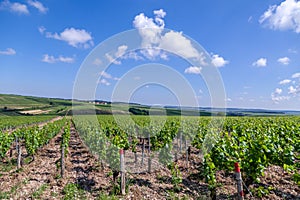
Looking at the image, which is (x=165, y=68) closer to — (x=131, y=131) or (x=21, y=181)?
(x=131, y=131)

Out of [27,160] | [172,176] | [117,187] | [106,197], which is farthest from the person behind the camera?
[27,160]

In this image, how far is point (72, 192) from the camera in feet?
24.5

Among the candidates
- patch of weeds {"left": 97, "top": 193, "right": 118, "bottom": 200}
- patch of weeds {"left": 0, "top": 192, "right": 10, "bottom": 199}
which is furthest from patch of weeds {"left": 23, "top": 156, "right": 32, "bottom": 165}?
patch of weeds {"left": 97, "top": 193, "right": 118, "bottom": 200}

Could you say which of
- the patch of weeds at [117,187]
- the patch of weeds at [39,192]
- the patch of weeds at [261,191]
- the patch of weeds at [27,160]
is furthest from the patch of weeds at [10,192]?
the patch of weeds at [261,191]

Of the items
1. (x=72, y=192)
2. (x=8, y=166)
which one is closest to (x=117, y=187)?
(x=72, y=192)

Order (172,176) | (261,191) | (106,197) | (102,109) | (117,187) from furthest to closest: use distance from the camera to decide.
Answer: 1. (102,109)
2. (172,176)
3. (117,187)
4. (106,197)
5. (261,191)

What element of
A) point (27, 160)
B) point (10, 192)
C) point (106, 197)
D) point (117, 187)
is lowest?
point (27, 160)

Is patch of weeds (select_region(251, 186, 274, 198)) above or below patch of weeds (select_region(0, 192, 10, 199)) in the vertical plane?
above

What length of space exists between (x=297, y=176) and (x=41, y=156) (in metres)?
13.2

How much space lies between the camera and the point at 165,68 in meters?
14.2

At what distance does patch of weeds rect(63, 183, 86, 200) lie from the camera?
7126 mm

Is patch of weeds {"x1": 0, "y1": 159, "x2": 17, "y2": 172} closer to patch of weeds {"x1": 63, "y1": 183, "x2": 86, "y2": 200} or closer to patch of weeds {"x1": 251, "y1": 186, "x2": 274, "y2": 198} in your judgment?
patch of weeds {"x1": 63, "y1": 183, "x2": 86, "y2": 200}

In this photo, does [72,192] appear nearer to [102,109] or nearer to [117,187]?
[117,187]

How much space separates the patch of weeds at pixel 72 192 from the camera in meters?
7.13
